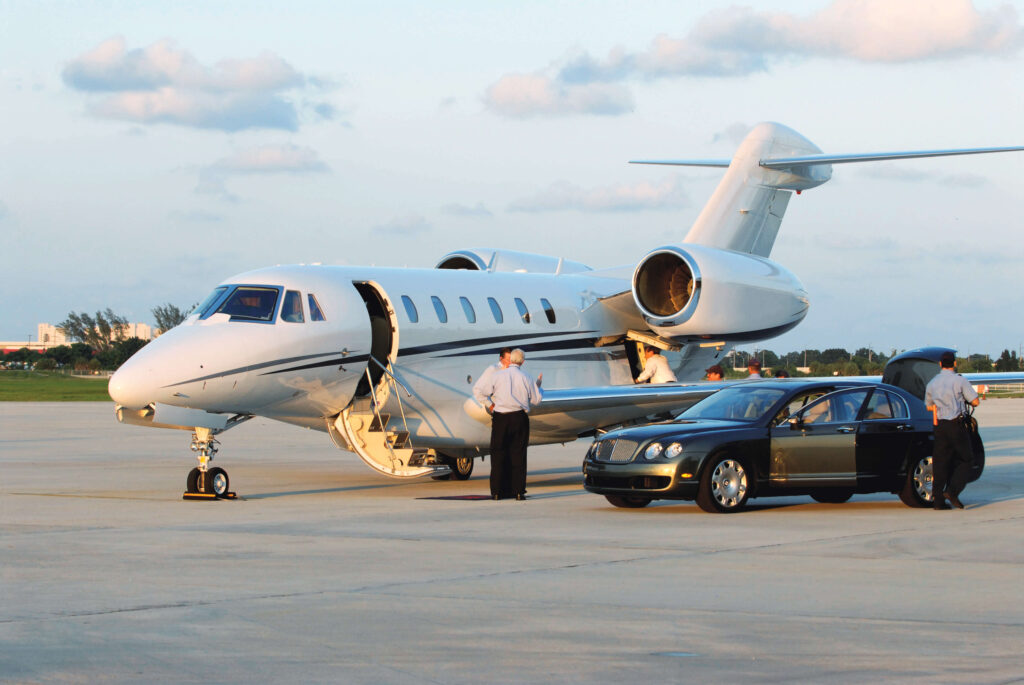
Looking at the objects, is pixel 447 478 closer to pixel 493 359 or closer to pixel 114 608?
pixel 493 359

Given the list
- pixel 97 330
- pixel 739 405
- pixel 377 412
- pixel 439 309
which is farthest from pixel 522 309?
pixel 97 330

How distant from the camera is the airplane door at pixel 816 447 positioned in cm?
1525

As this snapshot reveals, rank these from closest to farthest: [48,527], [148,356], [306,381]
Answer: [48,527], [148,356], [306,381]

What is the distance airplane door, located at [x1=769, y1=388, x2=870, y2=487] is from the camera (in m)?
15.2

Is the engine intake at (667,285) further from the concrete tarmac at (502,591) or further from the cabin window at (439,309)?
the concrete tarmac at (502,591)

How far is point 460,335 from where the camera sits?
20.2 meters

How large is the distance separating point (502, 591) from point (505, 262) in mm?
16563

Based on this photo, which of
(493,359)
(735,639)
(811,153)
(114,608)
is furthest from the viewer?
(811,153)

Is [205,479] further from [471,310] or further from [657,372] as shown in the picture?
[657,372]

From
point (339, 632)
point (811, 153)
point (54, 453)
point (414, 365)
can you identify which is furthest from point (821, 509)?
point (54, 453)

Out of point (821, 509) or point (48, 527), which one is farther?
point (821, 509)

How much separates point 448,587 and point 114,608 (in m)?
2.23

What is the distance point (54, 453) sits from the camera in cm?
2686

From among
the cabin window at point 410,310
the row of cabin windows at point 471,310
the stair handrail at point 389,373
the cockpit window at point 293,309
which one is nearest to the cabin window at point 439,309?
the row of cabin windows at point 471,310
